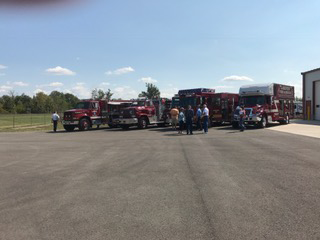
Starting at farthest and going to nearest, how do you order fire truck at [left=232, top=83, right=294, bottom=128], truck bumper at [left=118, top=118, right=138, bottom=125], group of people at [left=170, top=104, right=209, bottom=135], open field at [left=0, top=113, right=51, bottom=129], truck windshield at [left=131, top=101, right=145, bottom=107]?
1. open field at [left=0, top=113, right=51, bottom=129]
2. truck windshield at [left=131, top=101, right=145, bottom=107]
3. truck bumper at [left=118, top=118, right=138, bottom=125]
4. fire truck at [left=232, top=83, right=294, bottom=128]
5. group of people at [left=170, top=104, right=209, bottom=135]

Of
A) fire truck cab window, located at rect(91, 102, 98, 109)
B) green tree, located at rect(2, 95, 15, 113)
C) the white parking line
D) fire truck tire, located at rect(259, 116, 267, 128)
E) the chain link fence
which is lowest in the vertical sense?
the white parking line

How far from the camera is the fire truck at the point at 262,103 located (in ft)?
73.5

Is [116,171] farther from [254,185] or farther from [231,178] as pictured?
[254,185]

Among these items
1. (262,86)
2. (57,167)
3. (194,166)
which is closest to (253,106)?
(262,86)

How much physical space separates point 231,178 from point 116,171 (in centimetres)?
278

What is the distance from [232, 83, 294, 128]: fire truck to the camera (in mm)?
22406

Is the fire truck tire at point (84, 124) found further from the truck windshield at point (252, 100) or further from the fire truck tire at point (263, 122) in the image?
the fire truck tire at point (263, 122)

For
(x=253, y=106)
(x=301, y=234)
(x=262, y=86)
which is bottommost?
(x=301, y=234)

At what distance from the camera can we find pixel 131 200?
5332mm

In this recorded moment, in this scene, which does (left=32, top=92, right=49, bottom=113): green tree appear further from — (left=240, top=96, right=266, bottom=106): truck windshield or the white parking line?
the white parking line

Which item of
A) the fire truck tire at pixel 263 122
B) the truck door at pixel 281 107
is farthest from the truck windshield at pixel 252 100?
the truck door at pixel 281 107

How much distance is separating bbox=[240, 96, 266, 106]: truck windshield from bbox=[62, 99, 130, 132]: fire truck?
10.0 metres

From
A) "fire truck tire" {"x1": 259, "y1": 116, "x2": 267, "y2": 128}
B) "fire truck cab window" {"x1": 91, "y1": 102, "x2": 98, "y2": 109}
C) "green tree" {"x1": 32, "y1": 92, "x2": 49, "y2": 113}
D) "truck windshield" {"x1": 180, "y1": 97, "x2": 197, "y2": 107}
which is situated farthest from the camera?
"green tree" {"x1": 32, "y1": 92, "x2": 49, "y2": 113}

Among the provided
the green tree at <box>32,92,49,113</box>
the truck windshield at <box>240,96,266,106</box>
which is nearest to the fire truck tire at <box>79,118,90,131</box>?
the truck windshield at <box>240,96,266,106</box>
